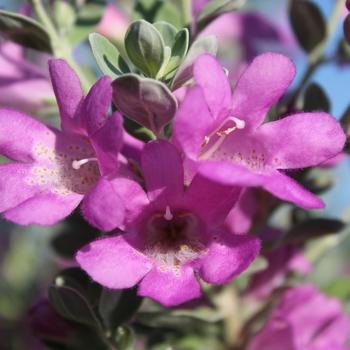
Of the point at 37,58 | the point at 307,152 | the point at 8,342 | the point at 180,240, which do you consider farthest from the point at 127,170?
the point at 37,58

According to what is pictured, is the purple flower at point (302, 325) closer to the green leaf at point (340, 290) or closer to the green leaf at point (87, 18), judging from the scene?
the green leaf at point (340, 290)

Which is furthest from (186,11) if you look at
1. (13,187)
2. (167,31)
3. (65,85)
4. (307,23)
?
(13,187)

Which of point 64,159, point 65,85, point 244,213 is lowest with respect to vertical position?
point 244,213

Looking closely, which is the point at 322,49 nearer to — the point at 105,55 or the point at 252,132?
the point at 252,132

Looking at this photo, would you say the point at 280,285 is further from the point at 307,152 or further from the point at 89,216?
the point at 89,216

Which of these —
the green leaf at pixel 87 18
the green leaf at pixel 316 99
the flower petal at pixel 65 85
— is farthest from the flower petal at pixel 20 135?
the green leaf at pixel 316 99

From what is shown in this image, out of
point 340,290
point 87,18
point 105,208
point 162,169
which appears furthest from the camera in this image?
point 340,290
